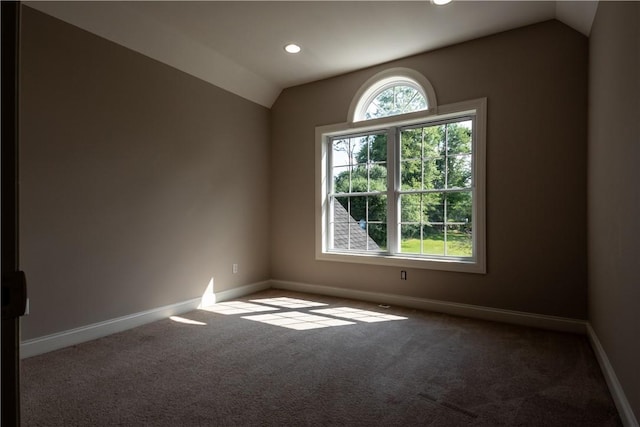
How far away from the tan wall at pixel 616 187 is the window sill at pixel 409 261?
3.31ft

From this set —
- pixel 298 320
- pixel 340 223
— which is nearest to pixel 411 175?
pixel 340 223

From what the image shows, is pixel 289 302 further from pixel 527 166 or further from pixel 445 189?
pixel 527 166

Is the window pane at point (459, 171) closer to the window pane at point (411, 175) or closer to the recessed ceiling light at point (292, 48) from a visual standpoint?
the window pane at point (411, 175)

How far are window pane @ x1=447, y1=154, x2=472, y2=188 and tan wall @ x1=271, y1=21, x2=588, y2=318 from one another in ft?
0.83

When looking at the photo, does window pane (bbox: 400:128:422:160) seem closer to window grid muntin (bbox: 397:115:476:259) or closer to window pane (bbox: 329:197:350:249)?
window grid muntin (bbox: 397:115:476:259)

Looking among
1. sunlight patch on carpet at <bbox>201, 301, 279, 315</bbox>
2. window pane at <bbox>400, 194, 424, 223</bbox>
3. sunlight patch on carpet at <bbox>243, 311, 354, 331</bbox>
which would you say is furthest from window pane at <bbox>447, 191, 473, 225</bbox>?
sunlight patch on carpet at <bbox>201, 301, 279, 315</bbox>

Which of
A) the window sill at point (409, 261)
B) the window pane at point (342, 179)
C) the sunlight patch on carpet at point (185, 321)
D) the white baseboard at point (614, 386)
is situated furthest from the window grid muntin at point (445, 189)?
the sunlight patch on carpet at point (185, 321)

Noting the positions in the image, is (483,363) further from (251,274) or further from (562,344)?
(251,274)

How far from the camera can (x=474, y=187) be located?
366 cm

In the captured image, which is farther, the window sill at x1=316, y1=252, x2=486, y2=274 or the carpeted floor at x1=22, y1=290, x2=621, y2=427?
the window sill at x1=316, y1=252, x2=486, y2=274

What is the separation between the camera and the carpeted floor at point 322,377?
1.89 meters

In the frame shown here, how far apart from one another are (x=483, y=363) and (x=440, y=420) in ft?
2.85

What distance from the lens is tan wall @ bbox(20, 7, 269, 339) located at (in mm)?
2713

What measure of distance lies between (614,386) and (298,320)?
8.13 feet
